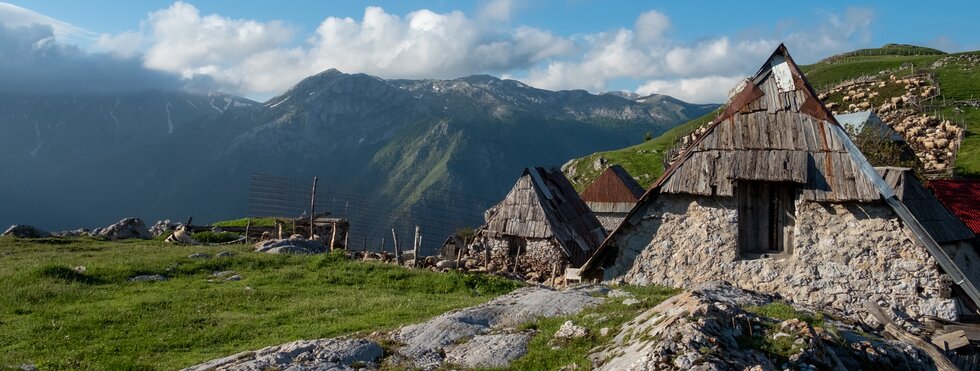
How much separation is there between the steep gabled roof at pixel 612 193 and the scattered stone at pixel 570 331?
1324 inches

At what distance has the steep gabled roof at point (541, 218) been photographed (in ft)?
107

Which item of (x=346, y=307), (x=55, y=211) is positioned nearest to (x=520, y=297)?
(x=346, y=307)

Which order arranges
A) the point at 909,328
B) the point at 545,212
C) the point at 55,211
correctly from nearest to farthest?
1. the point at 909,328
2. the point at 545,212
3. the point at 55,211

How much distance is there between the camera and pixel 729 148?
18.5 m

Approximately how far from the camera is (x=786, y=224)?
1820cm

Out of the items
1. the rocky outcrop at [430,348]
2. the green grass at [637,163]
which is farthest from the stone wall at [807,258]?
the green grass at [637,163]

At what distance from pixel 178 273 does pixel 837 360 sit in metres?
22.8

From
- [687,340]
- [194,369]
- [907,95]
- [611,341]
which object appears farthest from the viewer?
[907,95]

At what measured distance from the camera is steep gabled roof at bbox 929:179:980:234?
2538 cm

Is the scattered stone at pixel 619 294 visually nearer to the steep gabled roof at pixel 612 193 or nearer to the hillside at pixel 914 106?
the steep gabled roof at pixel 612 193

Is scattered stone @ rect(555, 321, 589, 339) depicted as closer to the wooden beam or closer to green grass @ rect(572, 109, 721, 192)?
the wooden beam

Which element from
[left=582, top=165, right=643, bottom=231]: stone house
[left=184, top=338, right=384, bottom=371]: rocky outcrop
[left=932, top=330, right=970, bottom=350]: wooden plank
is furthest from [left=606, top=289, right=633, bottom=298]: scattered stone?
[left=582, top=165, right=643, bottom=231]: stone house

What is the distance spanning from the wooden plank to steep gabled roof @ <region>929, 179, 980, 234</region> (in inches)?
466

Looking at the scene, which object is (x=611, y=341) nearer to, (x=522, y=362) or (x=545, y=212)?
(x=522, y=362)
